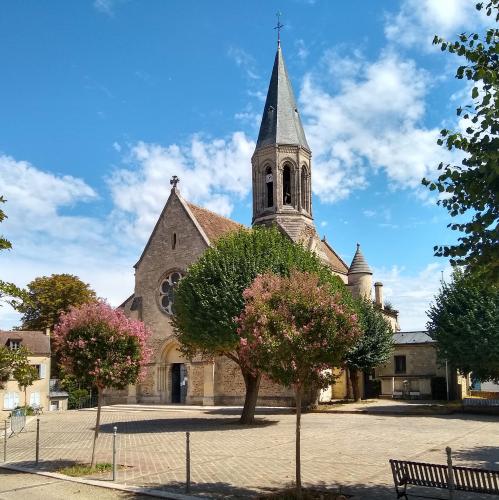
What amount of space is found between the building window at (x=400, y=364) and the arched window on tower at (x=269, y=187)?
13.7m

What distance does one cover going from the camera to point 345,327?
9344 mm

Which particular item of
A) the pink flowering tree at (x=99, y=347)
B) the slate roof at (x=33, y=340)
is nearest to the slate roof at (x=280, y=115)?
the slate roof at (x=33, y=340)

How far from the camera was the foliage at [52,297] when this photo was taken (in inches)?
1761

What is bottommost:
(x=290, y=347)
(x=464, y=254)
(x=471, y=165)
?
(x=290, y=347)

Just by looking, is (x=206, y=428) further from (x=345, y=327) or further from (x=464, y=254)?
(x=464, y=254)

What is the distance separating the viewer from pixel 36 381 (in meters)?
37.2

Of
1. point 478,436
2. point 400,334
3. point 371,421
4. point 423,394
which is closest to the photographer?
point 478,436

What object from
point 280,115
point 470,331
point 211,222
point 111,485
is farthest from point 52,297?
point 111,485

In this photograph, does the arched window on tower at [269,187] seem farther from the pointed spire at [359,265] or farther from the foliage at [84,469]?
the foliage at [84,469]

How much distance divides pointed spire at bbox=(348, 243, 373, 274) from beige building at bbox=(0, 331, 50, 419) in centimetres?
2274

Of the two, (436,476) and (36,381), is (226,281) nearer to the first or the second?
(436,476)

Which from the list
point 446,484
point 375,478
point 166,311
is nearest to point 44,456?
point 375,478

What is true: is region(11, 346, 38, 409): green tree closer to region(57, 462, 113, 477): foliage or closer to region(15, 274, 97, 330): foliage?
region(57, 462, 113, 477): foliage

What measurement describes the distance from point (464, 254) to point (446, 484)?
3.63m
